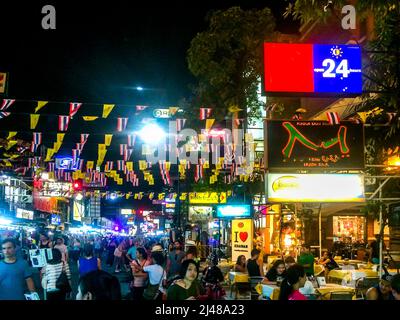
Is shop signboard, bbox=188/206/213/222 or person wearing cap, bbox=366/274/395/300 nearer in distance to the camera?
person wearing cap, bbox=366/274/395/300

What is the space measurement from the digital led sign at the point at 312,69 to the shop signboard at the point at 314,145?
0.82m

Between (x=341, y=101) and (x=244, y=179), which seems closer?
(x=341, y=101)

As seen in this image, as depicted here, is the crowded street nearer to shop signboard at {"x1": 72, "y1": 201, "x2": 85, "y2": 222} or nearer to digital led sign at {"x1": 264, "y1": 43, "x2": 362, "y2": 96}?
digital led sign at {"x1": 264, "y1": 43, "x2": 362, "y2": 96}

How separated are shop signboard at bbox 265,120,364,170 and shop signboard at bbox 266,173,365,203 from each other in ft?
0.74

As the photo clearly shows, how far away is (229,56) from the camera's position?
2638 cm

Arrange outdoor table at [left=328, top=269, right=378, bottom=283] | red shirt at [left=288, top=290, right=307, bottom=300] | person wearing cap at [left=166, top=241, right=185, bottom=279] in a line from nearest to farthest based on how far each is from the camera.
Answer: red shirt at [left=288, top=290, right=307, bottom=300] → outdoor table at [left=328, top=269, right=378, bottom=283] → person wearing cap at [left=166, top=241, right=185, bottom=279]

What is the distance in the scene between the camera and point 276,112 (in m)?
28.1

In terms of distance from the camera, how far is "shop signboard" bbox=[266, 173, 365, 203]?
1145 centimetres

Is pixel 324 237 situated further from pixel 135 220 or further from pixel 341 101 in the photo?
pixel 135 220

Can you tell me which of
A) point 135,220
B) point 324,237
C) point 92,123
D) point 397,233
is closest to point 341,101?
point 397,233

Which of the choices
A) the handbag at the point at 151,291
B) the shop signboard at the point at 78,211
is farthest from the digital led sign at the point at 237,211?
the shop signboard at the point at 78,211

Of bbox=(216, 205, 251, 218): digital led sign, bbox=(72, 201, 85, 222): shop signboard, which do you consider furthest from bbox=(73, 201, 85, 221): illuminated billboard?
bbox=(216, 205, 251, 218): digital led sign

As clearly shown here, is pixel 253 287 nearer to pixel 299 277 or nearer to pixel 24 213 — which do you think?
pixel 299 277
